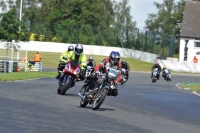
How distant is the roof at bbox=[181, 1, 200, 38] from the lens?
80.4 meters

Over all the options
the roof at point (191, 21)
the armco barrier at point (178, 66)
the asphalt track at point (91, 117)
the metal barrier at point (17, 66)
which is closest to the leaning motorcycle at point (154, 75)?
the metal barrier at point (17, 66)

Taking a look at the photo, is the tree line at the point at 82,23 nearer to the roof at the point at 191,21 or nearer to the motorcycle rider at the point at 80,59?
the roof at the point at 191,21

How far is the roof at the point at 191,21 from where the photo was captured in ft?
264

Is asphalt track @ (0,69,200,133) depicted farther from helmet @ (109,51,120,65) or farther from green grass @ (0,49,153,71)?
green grass @ (0,49,153,71)

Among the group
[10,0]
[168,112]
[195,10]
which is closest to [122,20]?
[10,0]

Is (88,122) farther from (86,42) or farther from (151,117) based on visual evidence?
(86,42)

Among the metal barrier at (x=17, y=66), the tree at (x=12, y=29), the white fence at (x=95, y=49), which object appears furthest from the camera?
the white fence at (x=95, y=49)

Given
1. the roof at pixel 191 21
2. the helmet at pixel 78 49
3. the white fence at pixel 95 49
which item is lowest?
the white fence at pixel 95 49

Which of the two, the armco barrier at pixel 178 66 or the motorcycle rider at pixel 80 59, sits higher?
the motorcycle rider at pixel 80 59

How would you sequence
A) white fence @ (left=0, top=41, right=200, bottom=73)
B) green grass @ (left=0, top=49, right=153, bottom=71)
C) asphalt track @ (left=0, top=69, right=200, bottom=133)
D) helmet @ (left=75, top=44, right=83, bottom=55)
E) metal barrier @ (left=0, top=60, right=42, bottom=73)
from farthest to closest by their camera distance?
white fence @ (left=0, top=41, right=200, bottom=73) < green grass @ (left=0, top=49, right=153, bottom=71) < metal barrier @ (left=0, top=60, right=42, bottom=73) < helmet @ (left=75, top=44, right=83, bottom=55) < asphalt track @ (left=0, top=69, right=200, bottom=133)

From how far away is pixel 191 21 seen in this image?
81.4m

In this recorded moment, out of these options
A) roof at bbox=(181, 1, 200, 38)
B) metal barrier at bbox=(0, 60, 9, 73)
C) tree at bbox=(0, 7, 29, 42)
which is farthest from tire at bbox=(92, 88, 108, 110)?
roof at bbox=(181, 1, 200, 38)

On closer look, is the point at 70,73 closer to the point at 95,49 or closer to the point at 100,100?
the point at 100,100

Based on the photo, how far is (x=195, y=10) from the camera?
8269cm
